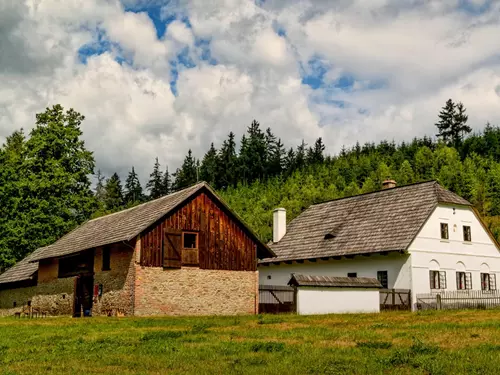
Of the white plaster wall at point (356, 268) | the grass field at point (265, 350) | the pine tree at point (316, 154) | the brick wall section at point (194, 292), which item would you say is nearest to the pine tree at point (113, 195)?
the pine tree at point (316, 154)

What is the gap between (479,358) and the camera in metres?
11.4

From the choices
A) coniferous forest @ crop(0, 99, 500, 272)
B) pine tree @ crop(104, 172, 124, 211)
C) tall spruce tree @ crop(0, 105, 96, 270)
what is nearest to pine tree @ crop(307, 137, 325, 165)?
coniferous forest @ crop(0, 99, 500, 272)

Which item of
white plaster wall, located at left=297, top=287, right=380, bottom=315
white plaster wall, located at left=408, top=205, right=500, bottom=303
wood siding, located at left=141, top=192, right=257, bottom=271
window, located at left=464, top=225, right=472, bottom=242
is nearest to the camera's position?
white plaster wall, located at left=297, top=287, right=380, bottom=315

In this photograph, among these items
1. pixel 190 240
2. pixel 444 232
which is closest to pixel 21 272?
pixel 190 240

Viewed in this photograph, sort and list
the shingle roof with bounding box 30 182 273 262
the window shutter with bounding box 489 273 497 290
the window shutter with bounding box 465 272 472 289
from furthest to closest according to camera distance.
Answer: the window shutter with bounding box 489 273 497 290 → the window shutter with bounding box 465 272 472 289 → the shingle roof with bounding box 30 182 273 262

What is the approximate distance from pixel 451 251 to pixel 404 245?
172 inches

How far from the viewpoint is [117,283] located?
1235 inches

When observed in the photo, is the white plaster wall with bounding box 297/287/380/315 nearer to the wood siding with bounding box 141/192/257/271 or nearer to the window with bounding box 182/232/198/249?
the wood siding with bounding box 141/192/257/271

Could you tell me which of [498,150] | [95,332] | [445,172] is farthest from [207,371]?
[498,150]

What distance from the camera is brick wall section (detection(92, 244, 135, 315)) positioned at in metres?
30.3

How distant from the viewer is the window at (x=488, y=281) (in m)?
39.5

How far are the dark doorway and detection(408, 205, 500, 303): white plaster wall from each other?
17.5 m

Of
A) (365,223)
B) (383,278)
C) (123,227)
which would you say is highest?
(365,223)

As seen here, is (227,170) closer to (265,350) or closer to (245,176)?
(245,176)
